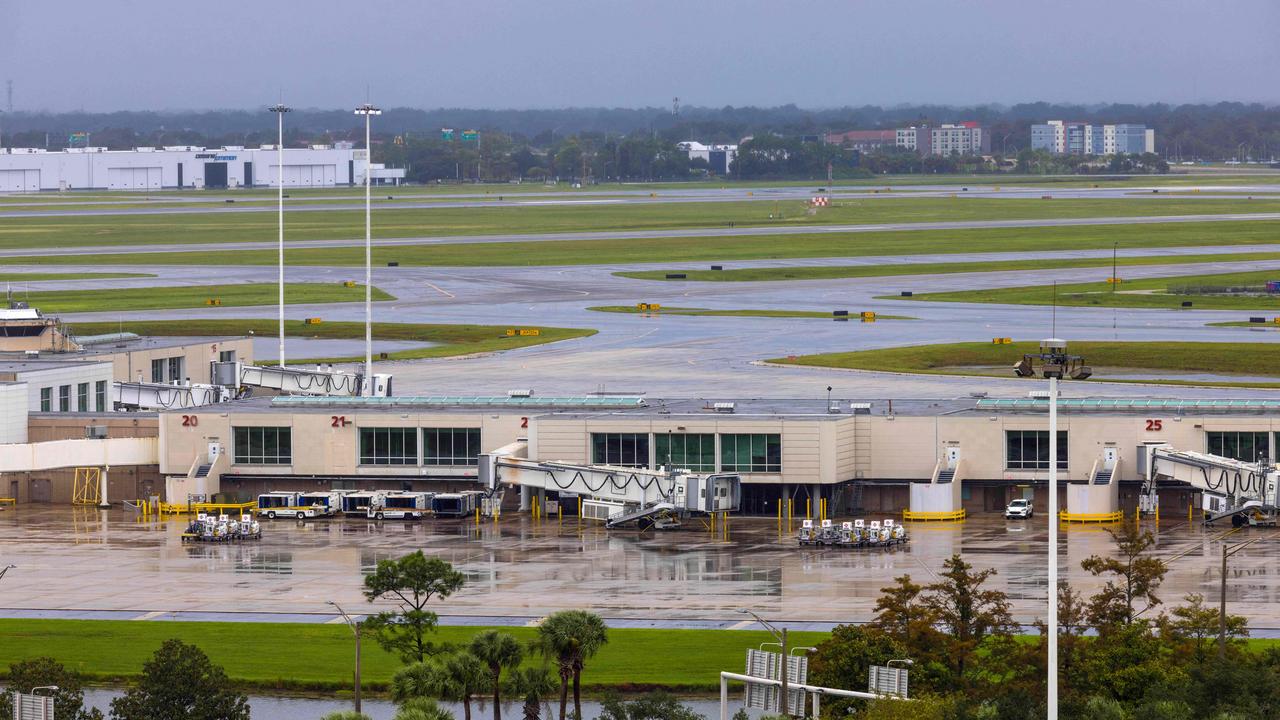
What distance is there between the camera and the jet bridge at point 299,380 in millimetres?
118188

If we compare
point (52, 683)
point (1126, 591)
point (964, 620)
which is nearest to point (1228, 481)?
point (1126, 591)

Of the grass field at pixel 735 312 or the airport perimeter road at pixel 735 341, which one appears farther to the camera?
the grass field at pixel 735 312

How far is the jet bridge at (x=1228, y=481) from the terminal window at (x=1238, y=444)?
6.18ft

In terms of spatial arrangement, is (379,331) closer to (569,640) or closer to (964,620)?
(964,620)

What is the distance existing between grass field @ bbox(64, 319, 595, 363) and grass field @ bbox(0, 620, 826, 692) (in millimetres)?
92825

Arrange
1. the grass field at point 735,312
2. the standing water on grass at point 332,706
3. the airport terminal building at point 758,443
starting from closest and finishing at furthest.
→ the standing water on grass at point 332,706
the airport terminal building at point 758,443
the grass field at point 735,312

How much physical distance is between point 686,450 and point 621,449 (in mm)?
3041

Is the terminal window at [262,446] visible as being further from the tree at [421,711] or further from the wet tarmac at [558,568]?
the tree at [421,711]

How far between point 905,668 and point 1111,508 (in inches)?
1530

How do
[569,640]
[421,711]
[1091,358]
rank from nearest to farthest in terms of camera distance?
[421,711], [569,640], [1091,358]

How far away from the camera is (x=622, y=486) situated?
94.2 m

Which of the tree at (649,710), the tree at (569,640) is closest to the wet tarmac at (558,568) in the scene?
the tree at (649,710)

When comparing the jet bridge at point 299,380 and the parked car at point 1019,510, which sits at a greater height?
the jet bridge at point 299,380

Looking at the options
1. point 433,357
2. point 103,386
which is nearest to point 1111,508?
point 103,386
